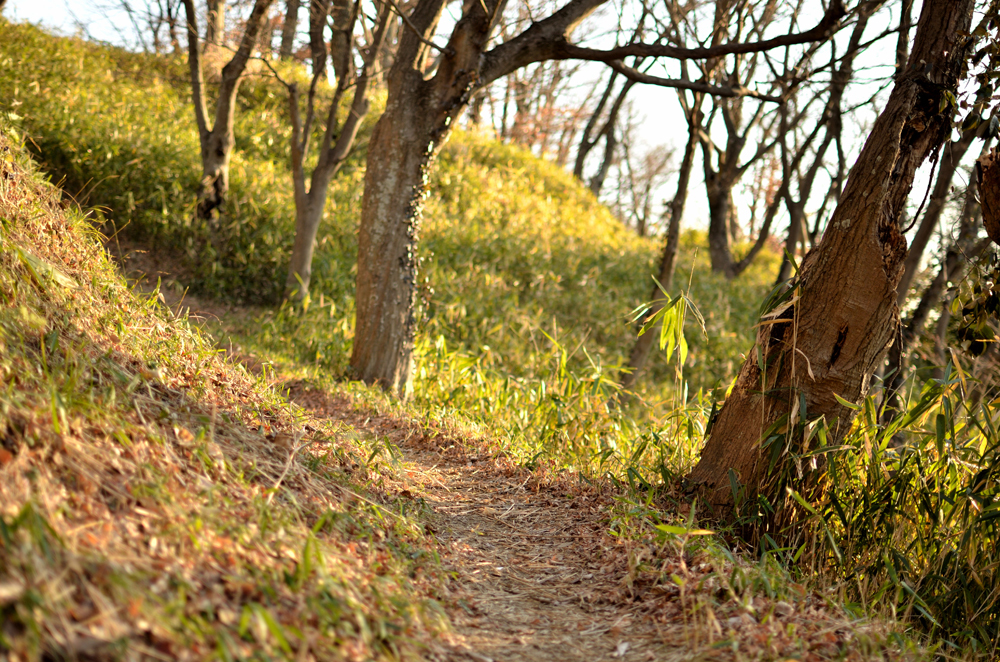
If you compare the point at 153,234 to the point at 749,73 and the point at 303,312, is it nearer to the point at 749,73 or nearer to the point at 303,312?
the point at 303,312

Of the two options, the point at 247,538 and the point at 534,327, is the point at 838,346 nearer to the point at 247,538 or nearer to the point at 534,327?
the point at 247,538

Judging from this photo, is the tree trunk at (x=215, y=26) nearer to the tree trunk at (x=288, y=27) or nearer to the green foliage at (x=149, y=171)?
the green foliage at (x=149, y=171)

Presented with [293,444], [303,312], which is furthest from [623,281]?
[293,444]

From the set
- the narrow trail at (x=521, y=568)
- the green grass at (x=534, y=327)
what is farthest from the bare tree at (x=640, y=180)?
the narrow trail at (x=521, y=568)

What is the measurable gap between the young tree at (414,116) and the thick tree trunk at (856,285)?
2.03m

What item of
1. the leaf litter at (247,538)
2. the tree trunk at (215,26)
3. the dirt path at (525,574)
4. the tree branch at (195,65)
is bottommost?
the dirt path at (525,574)

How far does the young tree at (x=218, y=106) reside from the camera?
24.3 ft

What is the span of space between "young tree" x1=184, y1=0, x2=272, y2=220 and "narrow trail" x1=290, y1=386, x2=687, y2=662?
16.0 feet

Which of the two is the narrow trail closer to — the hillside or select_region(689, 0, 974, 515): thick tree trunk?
select_region(689, 0, 974, 515): thick tree trunk

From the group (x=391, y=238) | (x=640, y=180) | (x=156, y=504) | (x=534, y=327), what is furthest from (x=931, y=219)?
(x=640, y=180)

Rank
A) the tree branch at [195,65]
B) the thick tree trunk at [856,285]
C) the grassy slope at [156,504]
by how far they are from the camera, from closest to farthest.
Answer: the grassy slope at [156,504] → the thick tree trunk at [856,285] → the tree branch at [195,65]

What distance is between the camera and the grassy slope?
161cm

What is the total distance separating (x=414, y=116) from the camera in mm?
5516

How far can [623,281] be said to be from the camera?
1159cm
